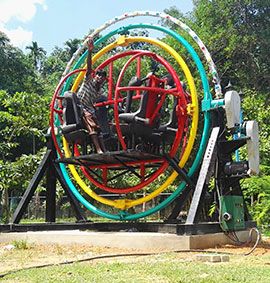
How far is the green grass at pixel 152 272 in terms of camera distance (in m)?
5.38

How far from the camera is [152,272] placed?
19.1 ft

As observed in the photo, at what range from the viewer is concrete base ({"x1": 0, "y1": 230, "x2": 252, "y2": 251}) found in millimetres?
8039

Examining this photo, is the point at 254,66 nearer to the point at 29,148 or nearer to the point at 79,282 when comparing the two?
the point at 29,148

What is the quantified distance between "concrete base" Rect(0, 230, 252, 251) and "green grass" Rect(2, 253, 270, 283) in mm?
1153

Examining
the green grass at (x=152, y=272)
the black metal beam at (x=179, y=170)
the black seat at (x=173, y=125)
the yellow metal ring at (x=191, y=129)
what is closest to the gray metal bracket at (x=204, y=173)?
the yellow metal ring at (x=191, y=129)

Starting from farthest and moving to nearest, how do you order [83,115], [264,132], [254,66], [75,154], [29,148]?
[29,148]
[254,66]
[264,132]
[75,154]
[83,115]

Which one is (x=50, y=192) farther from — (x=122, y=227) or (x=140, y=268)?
(x=140, y=268)

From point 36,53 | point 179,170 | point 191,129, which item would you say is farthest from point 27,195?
point 36,53

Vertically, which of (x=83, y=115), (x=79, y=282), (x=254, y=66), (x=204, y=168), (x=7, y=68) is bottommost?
(x=79, y=282)

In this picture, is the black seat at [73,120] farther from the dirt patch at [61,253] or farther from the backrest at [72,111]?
the dirt patch at [61,253]

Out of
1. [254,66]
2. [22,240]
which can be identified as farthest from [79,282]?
[254,66]

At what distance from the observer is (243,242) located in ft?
29.6

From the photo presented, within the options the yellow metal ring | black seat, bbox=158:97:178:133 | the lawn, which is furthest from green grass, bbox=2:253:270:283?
black seat, bbox=158:97:178:133

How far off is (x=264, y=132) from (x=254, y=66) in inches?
318
